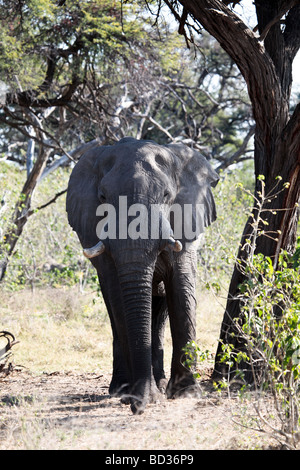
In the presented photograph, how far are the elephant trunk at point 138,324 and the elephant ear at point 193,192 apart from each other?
89 cm

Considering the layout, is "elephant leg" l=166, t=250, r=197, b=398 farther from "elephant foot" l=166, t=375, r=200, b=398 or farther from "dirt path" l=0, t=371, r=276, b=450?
"dirt path" l=0, t=371, r=276, b=450

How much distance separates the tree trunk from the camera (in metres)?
5.57

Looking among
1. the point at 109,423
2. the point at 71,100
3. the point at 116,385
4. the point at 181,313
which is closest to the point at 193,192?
the point at 181,313

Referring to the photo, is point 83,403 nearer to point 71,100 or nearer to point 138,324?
point 138,324

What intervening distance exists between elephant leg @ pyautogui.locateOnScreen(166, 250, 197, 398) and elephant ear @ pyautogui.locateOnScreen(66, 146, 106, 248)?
29.7 inches

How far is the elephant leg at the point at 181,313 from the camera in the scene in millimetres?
5664

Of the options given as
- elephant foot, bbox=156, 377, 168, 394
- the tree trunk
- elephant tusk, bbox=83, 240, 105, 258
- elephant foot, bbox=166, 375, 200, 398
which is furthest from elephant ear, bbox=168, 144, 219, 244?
elephant foot, bbox=156, 377, 168, 394

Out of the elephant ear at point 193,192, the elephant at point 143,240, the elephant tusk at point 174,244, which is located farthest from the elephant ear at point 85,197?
the elephant tusk at point 174,244

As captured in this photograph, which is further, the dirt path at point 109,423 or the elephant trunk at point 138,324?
the elephant trunk at point 138,324

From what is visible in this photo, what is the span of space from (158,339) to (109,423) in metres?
1.67

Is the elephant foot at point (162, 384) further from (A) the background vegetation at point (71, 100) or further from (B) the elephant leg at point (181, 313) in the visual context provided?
(A) the background vegetation at point (71, 100)
